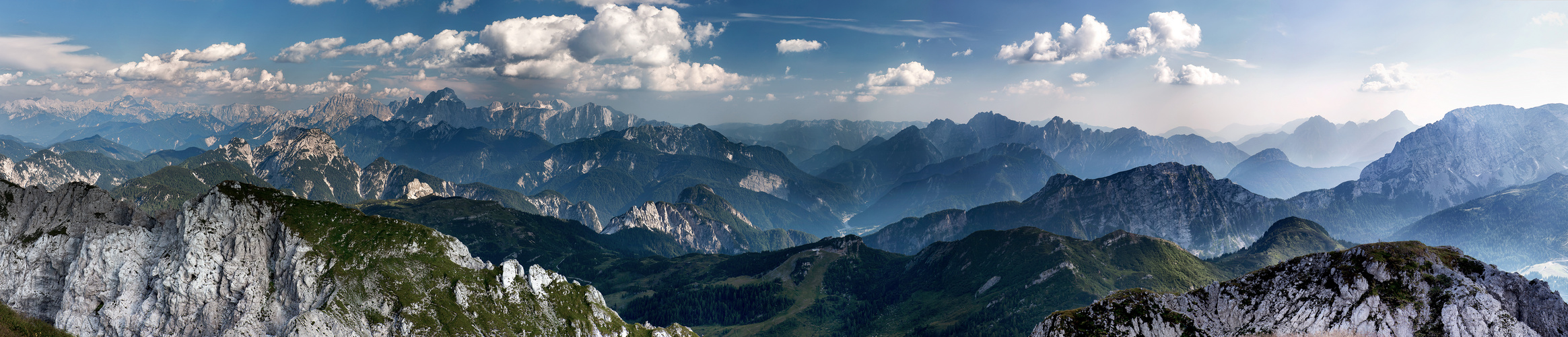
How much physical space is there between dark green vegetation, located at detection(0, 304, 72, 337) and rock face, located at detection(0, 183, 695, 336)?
2.08 m

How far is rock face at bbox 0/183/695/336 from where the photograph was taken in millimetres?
103688

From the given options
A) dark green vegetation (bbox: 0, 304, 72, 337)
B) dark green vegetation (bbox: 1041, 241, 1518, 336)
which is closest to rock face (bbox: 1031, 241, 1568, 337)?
dark green vegetation (bbox: 1041, 241, 1518, 336)

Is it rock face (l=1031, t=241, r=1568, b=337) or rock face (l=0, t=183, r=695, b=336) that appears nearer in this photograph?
rock face (l=1031, t=241, r=1568, b=337)

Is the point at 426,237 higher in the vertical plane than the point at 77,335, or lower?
higher

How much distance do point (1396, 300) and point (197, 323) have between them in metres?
175

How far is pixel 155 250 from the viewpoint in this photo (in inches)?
4318

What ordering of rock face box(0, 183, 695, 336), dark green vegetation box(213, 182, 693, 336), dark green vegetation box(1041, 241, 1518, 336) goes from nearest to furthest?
1. dark green vegetation box(1041, 241, 1518, 336)
2. rock face box(0, 183, 695, 336)
3. dark green vegetation box(213, 182, 693, 336)

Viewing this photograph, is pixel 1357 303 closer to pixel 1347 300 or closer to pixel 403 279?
pixel 1347 300

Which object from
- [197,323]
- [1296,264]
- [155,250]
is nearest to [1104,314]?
[1296,264]

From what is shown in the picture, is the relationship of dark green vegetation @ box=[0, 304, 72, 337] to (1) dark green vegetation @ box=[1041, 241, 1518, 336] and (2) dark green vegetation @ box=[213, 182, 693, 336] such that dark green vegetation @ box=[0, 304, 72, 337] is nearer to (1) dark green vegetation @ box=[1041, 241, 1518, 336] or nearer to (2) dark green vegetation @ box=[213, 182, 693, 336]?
(2) dark green vegetation @ box=[213, 182, 693, 336]

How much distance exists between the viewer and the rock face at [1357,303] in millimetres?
73812

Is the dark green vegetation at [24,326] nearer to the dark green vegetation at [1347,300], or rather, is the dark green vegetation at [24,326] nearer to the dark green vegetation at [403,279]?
the dark green vegetation at [403,279]

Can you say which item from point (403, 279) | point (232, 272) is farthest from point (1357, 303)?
point (232, 272)

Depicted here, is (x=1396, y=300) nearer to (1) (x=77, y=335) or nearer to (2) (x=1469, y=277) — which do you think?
(2) (x=1469, y=277)
